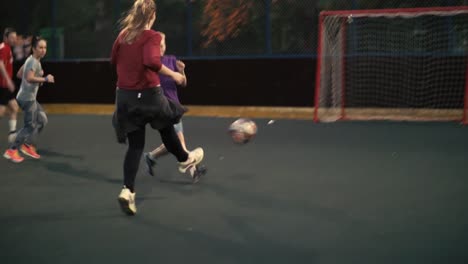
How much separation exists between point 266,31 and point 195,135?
4.55 metres

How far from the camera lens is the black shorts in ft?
33.0

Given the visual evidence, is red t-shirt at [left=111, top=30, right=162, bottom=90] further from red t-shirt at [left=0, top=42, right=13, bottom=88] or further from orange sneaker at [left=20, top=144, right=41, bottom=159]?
red t-shirt at [left=0, top=42, right=13, bottom=88]

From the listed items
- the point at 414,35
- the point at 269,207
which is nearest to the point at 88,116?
the point at 414,35

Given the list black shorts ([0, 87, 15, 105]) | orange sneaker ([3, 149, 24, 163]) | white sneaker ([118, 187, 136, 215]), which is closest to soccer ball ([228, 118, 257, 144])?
white sneaker ([118, 187, 136, 215])

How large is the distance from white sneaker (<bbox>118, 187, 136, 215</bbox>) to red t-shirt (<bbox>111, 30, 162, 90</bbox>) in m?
0.93

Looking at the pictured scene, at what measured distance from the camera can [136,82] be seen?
5465mm

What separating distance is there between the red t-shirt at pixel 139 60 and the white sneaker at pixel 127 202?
925 mm

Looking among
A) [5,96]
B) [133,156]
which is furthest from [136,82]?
[5,96]

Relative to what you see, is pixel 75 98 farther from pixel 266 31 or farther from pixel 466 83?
pixel 466 83

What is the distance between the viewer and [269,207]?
5.78m

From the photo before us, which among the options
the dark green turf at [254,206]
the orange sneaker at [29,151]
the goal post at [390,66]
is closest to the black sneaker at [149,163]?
the dark green turf at [254,206]

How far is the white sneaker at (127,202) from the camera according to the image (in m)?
5.45

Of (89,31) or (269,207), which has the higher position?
(89,31)

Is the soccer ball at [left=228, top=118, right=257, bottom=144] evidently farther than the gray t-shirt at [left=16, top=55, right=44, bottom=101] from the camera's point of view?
No
